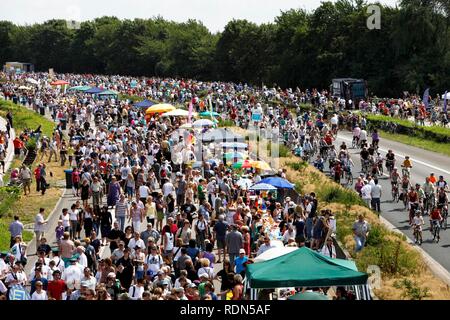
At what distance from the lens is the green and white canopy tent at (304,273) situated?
603 inches

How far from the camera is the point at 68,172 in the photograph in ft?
119

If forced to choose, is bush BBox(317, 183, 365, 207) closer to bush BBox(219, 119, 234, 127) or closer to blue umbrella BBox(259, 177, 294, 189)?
blue umbrella BBox(259, 177, 294, 189)

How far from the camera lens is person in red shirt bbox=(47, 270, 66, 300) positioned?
1708 cm

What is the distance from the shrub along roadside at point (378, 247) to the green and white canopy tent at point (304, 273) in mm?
4125

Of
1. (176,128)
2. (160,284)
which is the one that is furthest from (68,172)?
(160,284)

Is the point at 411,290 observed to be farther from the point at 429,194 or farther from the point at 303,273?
the point at 429,194

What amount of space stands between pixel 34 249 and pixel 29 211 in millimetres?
7725

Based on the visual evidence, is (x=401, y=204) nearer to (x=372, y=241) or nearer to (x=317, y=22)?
(x=372, y=241)

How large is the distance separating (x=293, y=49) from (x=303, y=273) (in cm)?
7997

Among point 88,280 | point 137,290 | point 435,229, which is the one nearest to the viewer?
point 137,290

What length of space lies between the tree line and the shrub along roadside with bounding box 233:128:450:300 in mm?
45099

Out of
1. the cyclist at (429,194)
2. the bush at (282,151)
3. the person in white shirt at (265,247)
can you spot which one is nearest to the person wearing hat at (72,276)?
the person in white shirt at (265,247)

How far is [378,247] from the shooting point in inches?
932

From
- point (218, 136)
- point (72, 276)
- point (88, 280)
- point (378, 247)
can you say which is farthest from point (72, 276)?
point (218, 136)
